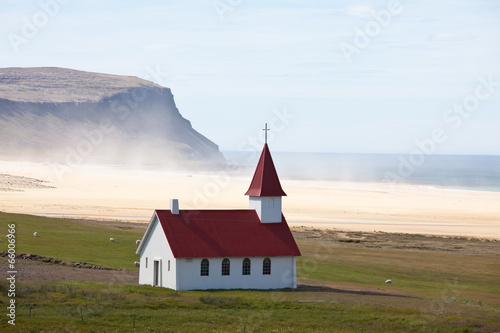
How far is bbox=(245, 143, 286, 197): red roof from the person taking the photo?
4722 centimetres

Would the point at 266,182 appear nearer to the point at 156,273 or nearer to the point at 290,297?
the point at 156,273

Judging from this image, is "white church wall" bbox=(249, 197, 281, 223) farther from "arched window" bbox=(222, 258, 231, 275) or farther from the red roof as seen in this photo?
"arched window" bbox=(222, 258, 231, 275)

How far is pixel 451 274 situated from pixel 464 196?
8750 centimetres

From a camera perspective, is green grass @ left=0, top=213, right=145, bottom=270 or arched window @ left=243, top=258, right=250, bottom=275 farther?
green grass @ left=0, top=213, right=145, bottom=270

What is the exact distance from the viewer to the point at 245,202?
109125mm

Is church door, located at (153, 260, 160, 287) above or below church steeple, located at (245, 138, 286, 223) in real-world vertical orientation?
below

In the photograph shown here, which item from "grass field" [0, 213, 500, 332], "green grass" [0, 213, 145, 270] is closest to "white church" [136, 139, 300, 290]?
"grass field" [0, 213, 500, 332]

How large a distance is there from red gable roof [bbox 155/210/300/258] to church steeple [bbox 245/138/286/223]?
1.80 feet

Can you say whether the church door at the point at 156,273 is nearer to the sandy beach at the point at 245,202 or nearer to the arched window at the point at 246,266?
the arched window at the point at 246,266

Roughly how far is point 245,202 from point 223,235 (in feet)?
211

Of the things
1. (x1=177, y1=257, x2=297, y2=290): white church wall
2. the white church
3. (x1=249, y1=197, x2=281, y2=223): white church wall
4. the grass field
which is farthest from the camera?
(x1=249, y1=197, x2=281, y2=223): white church wall

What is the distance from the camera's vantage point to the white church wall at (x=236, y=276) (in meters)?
42.7

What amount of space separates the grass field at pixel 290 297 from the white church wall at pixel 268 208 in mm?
4923

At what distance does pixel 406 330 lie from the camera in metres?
33.6
